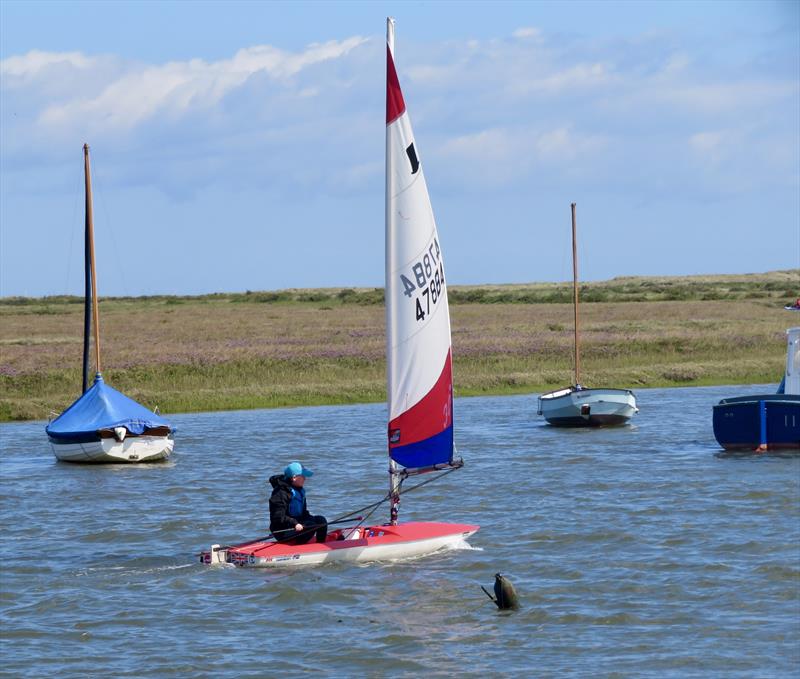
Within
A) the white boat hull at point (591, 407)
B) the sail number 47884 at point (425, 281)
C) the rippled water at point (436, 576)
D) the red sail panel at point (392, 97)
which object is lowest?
the rippled water at point (436, 576)

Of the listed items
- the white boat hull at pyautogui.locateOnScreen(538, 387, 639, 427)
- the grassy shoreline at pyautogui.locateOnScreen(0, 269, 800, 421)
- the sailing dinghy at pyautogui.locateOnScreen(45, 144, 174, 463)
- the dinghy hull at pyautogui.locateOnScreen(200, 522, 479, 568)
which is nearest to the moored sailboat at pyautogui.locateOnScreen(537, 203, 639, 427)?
the white boat hull at pyautogui.locateOnScreen(538, 387, 639, 427)

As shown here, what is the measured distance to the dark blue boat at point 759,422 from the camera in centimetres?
3628

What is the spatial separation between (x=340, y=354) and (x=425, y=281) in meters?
41.1

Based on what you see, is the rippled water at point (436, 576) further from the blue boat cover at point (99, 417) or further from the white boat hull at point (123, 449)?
the blue boat cover at point (99, 417)

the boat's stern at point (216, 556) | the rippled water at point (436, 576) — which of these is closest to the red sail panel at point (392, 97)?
the rippled water at point (436, 576)

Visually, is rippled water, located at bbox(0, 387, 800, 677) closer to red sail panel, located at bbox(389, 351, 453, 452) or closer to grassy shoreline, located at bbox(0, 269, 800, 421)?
red sail panel, located at bbox(389, 351, 453, 452)

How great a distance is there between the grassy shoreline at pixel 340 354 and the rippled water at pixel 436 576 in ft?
54.0

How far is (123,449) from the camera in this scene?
3809cm

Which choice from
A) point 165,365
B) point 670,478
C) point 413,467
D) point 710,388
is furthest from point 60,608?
point 710,388

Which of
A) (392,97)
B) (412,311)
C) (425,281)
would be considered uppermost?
(392,97)

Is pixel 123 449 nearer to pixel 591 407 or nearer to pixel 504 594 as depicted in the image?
pixel 591 407

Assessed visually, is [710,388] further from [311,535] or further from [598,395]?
[311,535]

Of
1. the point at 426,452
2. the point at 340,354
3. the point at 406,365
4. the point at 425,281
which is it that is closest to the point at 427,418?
the point at 426,452

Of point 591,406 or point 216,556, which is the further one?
point 591,406
